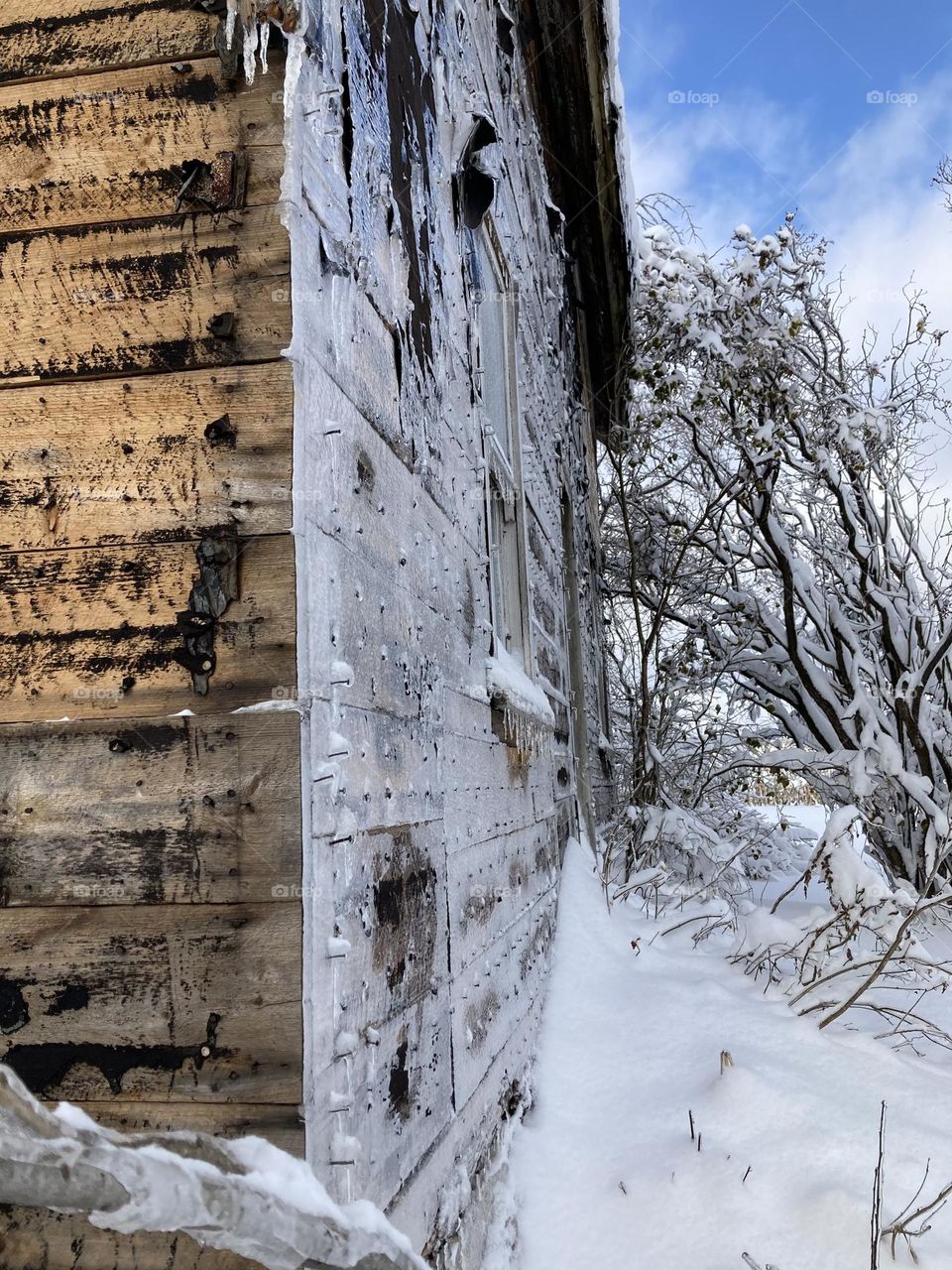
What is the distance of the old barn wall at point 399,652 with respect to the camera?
1.33m

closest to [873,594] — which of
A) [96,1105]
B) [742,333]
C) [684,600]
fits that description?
[684,600]

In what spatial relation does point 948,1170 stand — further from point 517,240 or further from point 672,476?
point 672,476

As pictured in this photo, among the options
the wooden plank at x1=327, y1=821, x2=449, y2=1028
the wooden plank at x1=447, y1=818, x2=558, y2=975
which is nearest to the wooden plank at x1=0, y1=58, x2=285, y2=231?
the wooden plank at x1=327, y1=821, x2=449, y2=1028

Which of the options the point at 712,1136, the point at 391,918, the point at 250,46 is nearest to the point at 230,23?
the point at 250,46

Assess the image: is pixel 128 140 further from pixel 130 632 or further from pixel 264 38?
pixel 130 632

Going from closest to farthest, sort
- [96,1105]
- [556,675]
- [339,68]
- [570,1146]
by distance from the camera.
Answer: [96,1105] < [339,68] < [570,1146] < [556,675]

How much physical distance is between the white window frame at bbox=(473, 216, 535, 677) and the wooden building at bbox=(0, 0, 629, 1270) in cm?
146

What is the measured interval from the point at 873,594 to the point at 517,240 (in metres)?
3.87

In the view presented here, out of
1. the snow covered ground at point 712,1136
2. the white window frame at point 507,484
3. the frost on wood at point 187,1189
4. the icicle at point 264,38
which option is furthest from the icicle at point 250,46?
the snow covered ground at point 712,1136

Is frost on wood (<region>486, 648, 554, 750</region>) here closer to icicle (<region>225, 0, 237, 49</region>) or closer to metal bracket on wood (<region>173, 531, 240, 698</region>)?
metal bracket on wood (<region>173, 531, 240, 698</region>)

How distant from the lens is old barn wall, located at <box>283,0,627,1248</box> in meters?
1.33

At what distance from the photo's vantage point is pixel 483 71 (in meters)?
3.68

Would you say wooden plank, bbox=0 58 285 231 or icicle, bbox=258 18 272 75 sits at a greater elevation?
icicle, bbox=258 18 272 75

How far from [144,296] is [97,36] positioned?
486mm
